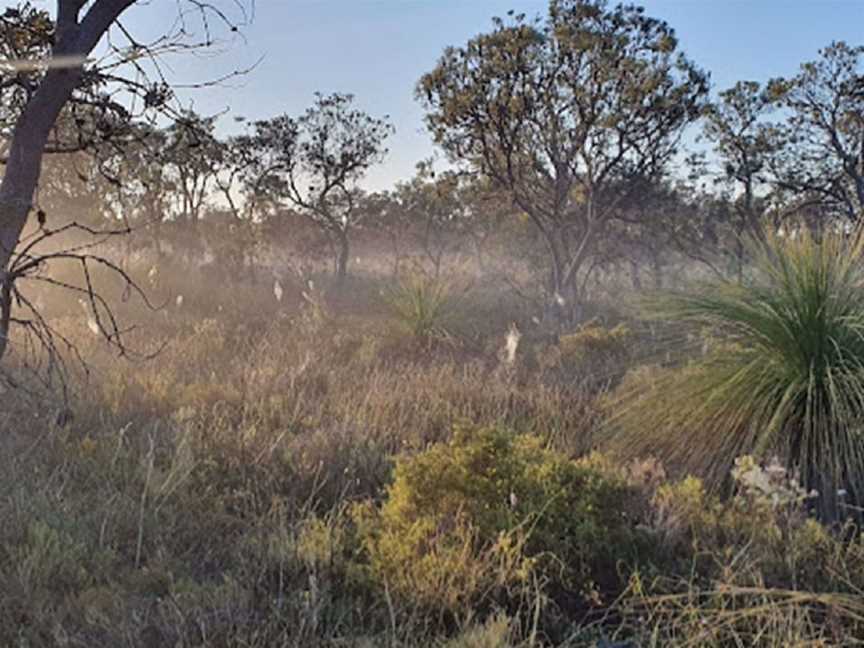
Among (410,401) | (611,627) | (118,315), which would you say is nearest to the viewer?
(611,627)

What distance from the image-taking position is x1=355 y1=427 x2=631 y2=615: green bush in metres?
2.68

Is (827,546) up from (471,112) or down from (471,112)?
down

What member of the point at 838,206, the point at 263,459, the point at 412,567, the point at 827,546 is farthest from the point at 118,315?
the point at 838,206

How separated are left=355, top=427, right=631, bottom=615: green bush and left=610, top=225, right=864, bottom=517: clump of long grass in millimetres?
953

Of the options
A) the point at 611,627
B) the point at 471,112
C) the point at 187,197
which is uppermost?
the point at 471,112

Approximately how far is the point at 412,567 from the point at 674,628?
0.96 meters

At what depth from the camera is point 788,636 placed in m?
2.12

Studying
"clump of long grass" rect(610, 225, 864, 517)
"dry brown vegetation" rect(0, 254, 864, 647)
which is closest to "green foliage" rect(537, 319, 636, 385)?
"dry brown vegetation" rect(0, 254, 864, 647)

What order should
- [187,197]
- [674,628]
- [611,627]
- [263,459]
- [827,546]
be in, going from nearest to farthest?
[674,628] < [611,627] < [827,546] < [263,459] < [187,197]

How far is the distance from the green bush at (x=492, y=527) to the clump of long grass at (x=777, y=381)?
0.95 m

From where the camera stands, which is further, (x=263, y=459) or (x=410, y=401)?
(x=410, y=401)

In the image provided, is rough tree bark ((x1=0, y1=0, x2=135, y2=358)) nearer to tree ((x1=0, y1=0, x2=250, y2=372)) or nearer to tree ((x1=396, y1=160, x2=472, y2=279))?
tree ((x1=0, y1=0, x2=250, y2=372))

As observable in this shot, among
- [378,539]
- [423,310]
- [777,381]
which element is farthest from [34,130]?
[423,310]

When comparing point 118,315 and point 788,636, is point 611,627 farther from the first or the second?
point 118,315
